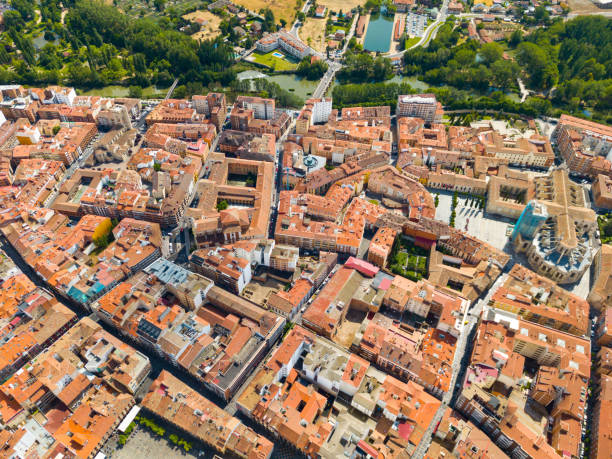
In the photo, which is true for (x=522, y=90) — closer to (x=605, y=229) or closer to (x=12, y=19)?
(x=605, y=229)

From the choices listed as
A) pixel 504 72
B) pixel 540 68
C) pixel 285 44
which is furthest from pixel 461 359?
pixel 285 44

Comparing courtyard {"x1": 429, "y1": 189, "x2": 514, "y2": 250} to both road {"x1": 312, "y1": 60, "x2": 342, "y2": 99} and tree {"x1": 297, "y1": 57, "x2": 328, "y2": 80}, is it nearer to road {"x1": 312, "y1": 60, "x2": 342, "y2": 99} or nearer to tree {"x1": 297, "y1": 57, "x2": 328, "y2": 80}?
road {"x1": 312, "y1": 60, "x2": 342, "y2": 99}

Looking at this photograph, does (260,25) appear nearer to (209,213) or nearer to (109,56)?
(109,56)

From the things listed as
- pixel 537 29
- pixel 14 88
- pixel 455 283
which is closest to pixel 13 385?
pixel 455 283

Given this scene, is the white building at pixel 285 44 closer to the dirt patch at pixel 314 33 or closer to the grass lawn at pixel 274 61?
the grass lawn at pixel 274 61

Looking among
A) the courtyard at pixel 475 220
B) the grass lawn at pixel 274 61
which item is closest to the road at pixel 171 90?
the grass lawn at pixel 274 61

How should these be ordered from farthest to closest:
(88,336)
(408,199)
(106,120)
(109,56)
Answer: (109,56) → (106,120) → (408,199) → (88,336)
